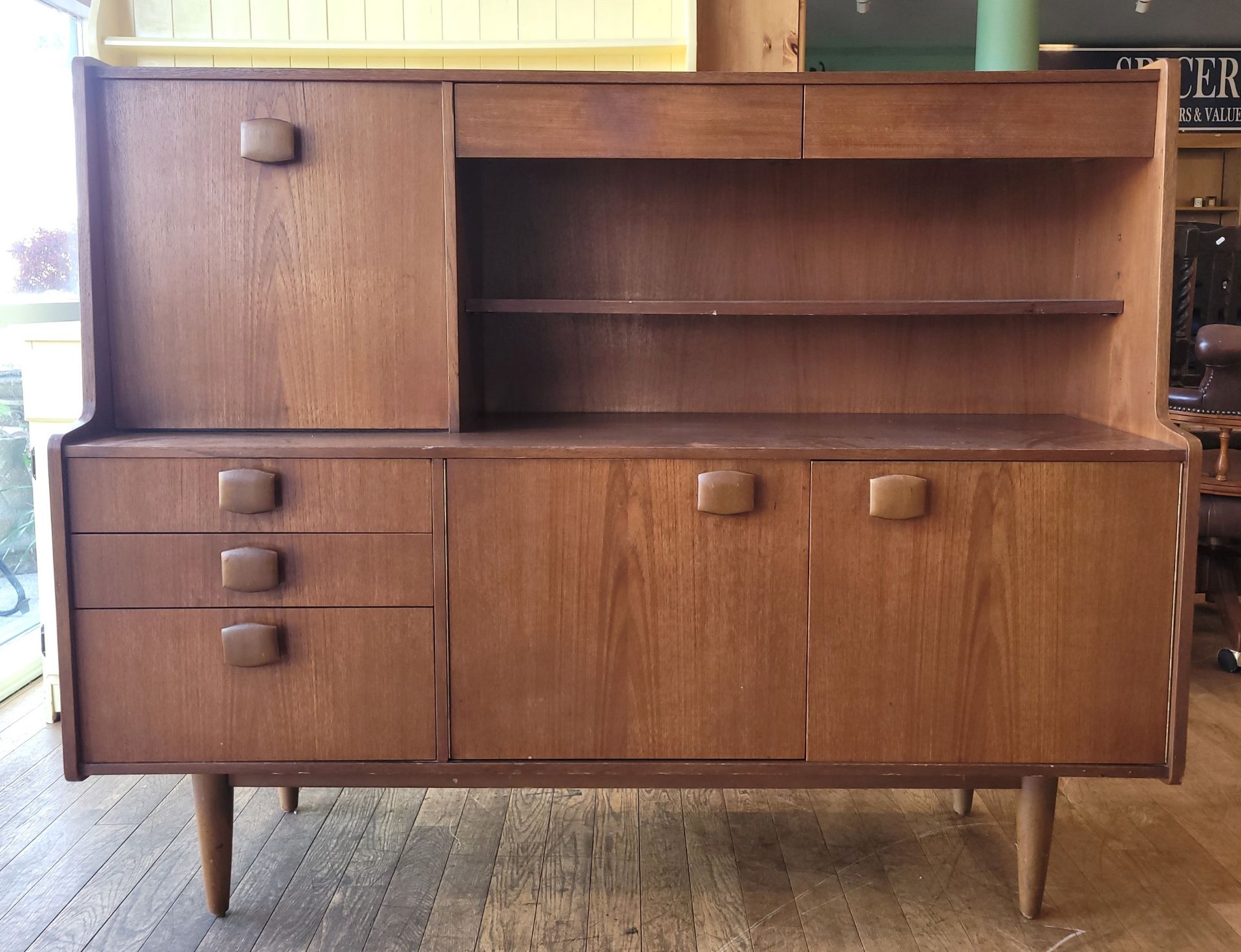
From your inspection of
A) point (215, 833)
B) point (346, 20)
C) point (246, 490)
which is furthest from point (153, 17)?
point (215, 833)

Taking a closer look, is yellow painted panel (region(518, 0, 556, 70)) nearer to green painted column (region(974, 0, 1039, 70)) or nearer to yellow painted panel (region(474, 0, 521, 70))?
yellow painted panel (region(474, 0, 521, 70))

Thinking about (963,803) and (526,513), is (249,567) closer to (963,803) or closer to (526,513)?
(526,513)

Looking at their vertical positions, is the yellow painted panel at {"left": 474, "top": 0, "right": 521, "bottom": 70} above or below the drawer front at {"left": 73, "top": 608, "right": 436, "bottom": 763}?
above

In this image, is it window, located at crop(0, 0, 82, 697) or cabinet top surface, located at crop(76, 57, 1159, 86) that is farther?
window, located at crop(0, 0, 82, 697)

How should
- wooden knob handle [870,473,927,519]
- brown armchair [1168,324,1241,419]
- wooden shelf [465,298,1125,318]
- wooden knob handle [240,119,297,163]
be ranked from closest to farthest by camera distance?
wooden knob handle [870,473,927,519]
wooden knob handle [240,119,297,163]
wooden shelf [465,298,1125,318]
brown armchair [1168,324,1241,419]

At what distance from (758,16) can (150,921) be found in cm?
201

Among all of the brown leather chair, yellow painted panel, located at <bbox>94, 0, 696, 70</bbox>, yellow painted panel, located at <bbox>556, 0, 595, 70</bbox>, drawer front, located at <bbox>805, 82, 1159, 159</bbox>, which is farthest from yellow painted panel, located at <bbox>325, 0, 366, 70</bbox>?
the brown leather chair

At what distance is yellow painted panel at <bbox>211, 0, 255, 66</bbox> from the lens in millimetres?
1979

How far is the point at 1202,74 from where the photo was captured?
6.26 m

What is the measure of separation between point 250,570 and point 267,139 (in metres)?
0.75

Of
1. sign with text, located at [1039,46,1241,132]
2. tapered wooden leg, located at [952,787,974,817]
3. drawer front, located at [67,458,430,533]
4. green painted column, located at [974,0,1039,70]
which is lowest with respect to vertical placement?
tapered wooden leg, located at [952,787,974,817]

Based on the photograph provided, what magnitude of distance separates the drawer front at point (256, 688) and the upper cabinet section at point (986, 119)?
1.12 m

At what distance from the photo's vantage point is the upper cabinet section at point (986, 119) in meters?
1.74

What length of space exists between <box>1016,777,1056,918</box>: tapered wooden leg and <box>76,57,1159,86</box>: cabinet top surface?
1.21 metres
